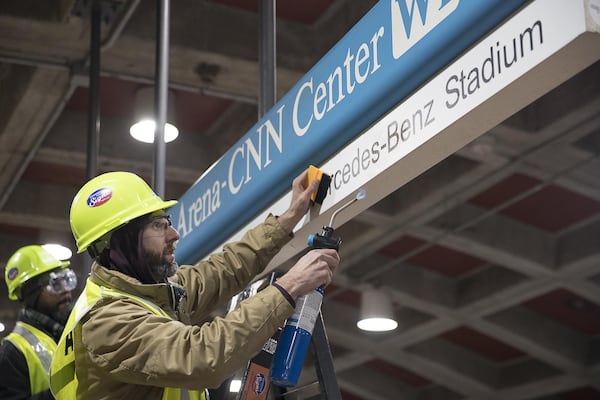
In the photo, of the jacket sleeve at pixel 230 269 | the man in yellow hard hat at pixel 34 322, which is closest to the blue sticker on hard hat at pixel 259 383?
the jacket sleeve at pixel 230 269

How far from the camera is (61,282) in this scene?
619cm

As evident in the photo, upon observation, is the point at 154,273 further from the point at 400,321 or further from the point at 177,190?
the point at 400,321

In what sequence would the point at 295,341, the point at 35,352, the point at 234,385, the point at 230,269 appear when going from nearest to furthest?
1. the point at 295,341
2. the point at 234,385
3. the point at 230,269
4. the point at 35,352

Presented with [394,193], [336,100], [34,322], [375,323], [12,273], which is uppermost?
[394,193]

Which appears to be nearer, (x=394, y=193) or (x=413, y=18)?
(x=413, y=18)

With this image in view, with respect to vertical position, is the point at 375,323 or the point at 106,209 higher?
the point at 375,323

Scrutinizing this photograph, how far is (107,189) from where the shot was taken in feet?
12.6

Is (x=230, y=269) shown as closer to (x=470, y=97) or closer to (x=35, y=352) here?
(x=470, y=97)

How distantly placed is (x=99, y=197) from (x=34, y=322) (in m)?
2.23

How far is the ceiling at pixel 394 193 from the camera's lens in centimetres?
909

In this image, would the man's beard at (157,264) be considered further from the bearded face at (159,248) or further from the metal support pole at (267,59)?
the metal support pole at (267,59)

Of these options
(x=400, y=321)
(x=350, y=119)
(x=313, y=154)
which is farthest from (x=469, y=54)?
(x=400, y=321)

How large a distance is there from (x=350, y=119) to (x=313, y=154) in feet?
1.14

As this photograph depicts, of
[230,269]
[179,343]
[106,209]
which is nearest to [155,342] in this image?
[179,343]
